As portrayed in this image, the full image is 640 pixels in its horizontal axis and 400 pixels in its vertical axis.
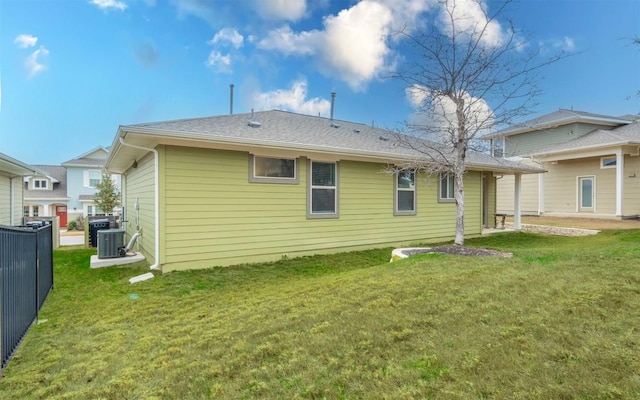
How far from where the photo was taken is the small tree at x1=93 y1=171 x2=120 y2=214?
24.0 m

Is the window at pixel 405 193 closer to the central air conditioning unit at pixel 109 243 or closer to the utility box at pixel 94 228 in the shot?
the central air conditioning unit at pixel 109 243

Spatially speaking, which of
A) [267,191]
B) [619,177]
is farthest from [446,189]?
[619,177]

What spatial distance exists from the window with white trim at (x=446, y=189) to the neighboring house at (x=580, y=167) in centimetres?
381

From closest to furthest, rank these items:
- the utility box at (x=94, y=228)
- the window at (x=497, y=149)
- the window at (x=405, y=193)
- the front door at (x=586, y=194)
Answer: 1. the window at (x=497, y=149)
2. the window at (x=405, y=193)
3. the utility box at (x=94, y=228)
4. the front door at (x=586, y=194)

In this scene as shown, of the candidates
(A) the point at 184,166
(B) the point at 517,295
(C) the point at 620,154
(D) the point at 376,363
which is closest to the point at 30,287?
(A) the point at 184,166

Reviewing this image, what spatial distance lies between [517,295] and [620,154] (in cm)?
1501

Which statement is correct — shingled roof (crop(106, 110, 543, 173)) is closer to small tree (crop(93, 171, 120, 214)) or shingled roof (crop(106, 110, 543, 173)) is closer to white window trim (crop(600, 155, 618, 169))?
white window trim (crop(600, 155, 618, 169))

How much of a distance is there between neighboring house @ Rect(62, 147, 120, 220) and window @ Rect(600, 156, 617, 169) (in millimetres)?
31523

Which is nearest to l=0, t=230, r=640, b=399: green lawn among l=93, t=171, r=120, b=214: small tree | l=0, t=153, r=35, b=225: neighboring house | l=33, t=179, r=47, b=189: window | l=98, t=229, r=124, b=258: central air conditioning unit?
l=98, t=229, r=124, b=258: central air conditioning unit

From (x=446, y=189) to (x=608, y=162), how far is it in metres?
10.3

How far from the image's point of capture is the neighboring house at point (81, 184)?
27.5m

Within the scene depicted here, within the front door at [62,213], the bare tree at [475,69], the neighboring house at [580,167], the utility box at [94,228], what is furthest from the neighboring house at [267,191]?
the front door at [62,213]

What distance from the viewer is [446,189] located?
1091 centimetres

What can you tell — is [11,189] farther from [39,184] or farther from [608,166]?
[608,166]
